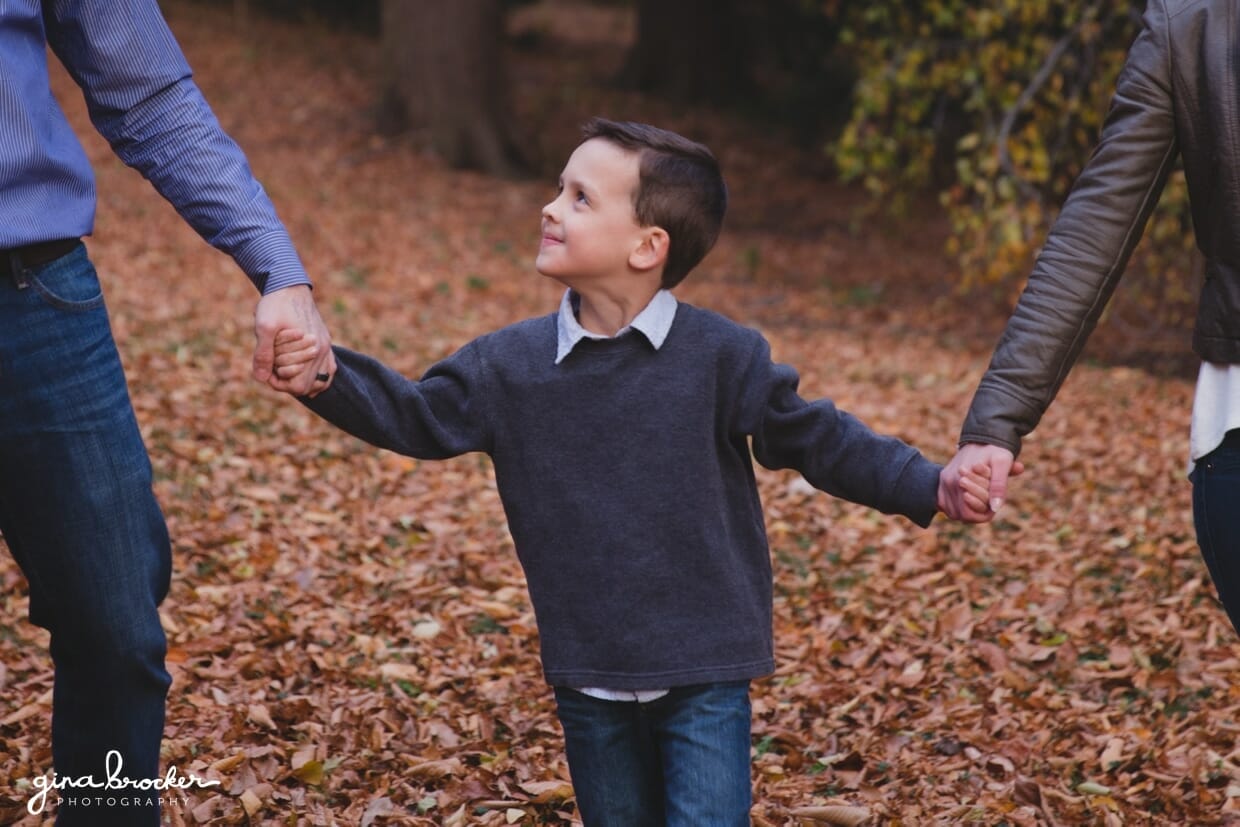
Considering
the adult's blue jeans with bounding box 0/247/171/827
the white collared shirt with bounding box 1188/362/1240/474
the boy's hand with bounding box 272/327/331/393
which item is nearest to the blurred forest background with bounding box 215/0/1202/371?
the white collared shirt with bounding box 1188/362/1240/474

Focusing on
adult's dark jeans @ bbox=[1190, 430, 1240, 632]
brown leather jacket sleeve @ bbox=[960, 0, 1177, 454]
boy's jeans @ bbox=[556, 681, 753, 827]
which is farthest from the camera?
boy's jeans @ bbox=[556, 681, 753, 827]

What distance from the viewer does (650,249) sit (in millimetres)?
2947

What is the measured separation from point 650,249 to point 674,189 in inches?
5.2

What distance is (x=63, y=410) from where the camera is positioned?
256cm

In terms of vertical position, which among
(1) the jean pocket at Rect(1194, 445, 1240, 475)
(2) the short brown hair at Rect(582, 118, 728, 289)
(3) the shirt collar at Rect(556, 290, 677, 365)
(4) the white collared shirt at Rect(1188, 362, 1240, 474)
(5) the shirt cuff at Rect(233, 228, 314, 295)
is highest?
(2) the short brown hair at Rect(582, 118, 728, 289)

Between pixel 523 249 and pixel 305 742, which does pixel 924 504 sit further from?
pixel 523 249

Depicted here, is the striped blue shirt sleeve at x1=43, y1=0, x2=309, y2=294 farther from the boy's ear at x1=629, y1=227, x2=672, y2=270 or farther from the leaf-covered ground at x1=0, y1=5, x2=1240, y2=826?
the leaf-covered ground at x1=0, y1=5, x2=1240, y2=826

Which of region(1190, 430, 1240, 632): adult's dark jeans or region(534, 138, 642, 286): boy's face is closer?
region(1190, 430, 1240, 632): adult's dark jeans

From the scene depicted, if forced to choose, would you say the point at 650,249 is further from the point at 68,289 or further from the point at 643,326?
the point at 68,289

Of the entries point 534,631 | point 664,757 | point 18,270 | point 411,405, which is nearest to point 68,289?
point 18,270

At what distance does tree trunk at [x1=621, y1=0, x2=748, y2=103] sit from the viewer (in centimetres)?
2350

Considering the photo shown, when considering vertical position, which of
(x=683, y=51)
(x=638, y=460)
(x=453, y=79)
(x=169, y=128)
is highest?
(x=683, y=51)

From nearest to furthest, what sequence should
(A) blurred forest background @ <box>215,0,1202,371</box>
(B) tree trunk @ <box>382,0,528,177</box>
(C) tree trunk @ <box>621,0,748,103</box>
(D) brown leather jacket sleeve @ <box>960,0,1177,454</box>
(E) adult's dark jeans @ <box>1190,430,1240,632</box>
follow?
(E) adult's dark jeans @ <box>1190,430,1240,632</box>
(D) brown leather jacket sleeve @ <box>960,0,1177,454</box>
(A) blurred forest background @ <box>215,0,1202,371</box>
(B) tree trunk @ <box>382,0,528,177</box>
(C) tree trunk @ <box>621,0,748,103</box>

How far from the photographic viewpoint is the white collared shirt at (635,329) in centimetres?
287
